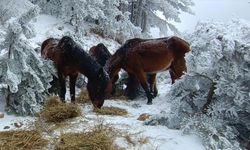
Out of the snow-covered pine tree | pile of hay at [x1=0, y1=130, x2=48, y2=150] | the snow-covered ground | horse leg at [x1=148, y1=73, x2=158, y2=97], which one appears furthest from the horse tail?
the snow-covered pine tree

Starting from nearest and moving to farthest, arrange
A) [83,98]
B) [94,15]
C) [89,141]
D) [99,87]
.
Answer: [89,141] < [99,87] < [83,98] < [94,15]

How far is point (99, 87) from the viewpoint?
938 centimetres

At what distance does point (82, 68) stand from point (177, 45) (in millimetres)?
2949

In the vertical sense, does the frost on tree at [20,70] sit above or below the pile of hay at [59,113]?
above

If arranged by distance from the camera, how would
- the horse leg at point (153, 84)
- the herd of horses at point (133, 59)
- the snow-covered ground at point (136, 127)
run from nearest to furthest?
the snow-covered ground at point (136, 127) < the herd of horses at point (133, 59) < the horse leg at point (153, 84)

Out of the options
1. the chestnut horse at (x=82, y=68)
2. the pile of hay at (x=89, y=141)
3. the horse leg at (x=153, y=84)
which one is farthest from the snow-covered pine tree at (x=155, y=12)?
the pile of hay at (x=89, y=141)

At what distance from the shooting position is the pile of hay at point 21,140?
6.55 meters

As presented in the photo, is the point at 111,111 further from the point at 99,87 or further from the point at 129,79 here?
the point at 129,79

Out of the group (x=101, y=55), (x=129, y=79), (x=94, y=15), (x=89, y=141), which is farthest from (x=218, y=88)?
(x=94, y=15)

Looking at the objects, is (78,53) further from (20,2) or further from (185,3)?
(185,3)

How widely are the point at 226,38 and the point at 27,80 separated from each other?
3.78m

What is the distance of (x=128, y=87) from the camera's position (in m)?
11.9

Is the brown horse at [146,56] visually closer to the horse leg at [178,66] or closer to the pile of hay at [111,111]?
the horse leg at [178,66]

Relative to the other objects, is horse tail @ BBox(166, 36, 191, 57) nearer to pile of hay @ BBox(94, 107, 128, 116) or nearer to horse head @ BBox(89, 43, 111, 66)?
horse head @ BBox(89, 43, 111, 66)
